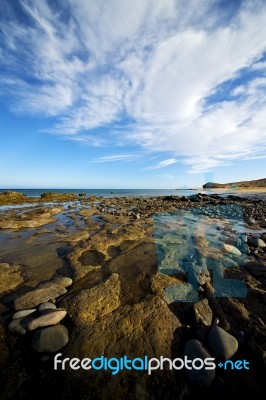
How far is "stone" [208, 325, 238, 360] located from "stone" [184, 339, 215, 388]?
0.43 ft

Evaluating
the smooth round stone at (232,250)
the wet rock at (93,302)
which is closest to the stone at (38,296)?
the wet rock at (93,302)

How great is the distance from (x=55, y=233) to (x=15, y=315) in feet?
18.4

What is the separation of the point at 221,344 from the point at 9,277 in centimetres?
453

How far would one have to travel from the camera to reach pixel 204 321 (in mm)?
3006

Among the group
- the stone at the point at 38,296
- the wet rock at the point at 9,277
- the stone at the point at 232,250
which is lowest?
the wet rock at the point at 9,277

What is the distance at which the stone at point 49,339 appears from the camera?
2.53 metres

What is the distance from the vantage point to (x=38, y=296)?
3.60 meters

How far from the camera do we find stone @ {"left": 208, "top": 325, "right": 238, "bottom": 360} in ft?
8.02

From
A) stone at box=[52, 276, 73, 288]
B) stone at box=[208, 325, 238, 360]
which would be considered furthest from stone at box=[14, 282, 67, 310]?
stone at box=[208, 325, 238, 360]

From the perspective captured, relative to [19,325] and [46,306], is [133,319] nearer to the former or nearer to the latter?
[46,306]

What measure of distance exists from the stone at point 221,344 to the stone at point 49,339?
1.96 metres

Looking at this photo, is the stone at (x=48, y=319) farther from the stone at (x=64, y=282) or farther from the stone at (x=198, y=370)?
the stone at (x=198, y=370)

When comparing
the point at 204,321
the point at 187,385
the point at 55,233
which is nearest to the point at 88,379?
the point at 187,385

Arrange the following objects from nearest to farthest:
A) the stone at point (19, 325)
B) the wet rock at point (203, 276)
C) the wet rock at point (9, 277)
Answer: the stone at point (19, 325) < the wet rock at point (203, 276) < the wet rock at point (9, 277)
